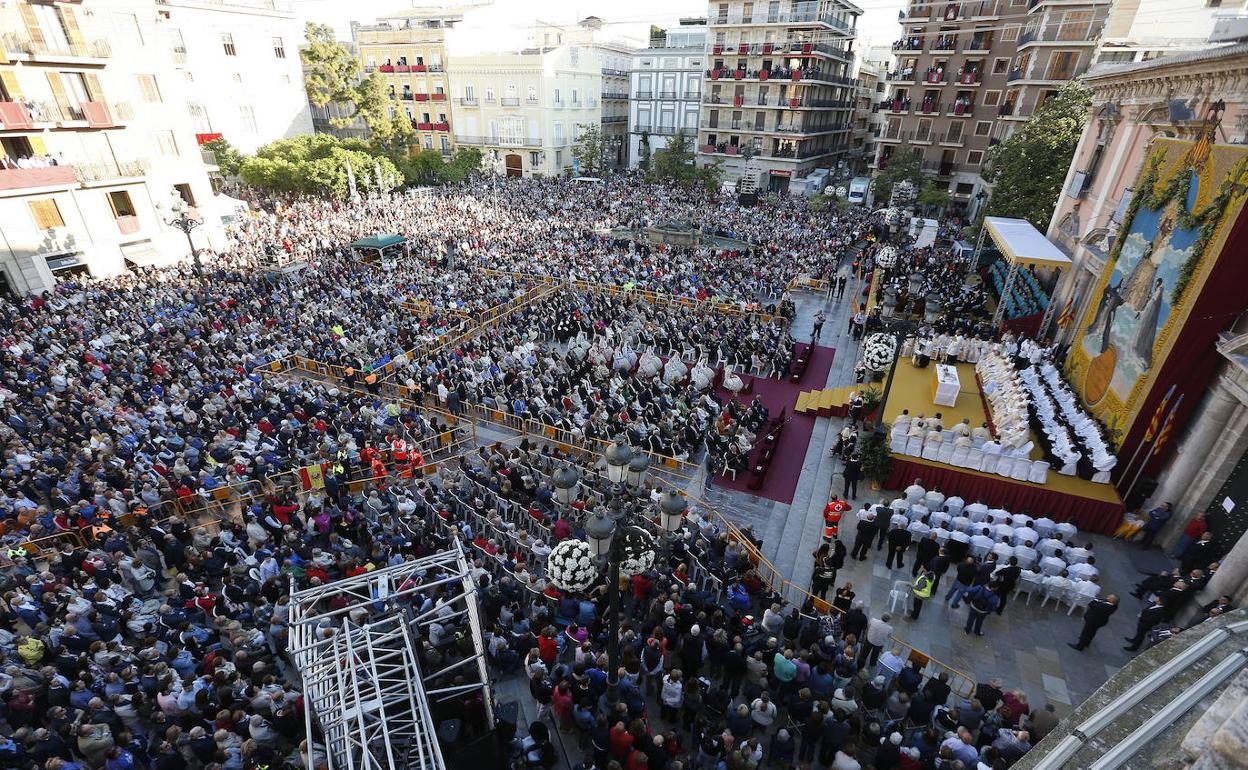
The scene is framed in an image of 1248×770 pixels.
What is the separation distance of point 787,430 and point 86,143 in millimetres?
33506

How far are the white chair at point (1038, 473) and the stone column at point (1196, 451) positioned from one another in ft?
7.25

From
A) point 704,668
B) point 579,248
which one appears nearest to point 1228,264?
point 704,668

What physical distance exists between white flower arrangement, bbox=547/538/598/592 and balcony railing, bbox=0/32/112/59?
32.8 m

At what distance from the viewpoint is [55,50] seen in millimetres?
24844

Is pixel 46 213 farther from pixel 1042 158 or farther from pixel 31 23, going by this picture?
pixel 1042 158

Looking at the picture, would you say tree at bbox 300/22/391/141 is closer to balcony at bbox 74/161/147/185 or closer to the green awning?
balcony at bbox 74/161/147/185

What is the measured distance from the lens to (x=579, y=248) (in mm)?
31906

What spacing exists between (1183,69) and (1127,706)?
17.3 metres

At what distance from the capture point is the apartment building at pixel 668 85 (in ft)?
188

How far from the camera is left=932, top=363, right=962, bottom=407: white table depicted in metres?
16.7

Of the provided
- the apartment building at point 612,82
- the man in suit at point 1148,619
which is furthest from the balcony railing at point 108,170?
the apartment building at point 612,82

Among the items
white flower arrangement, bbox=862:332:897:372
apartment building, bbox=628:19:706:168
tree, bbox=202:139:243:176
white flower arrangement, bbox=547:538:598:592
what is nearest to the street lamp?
tree, bbox=202:139:243:176

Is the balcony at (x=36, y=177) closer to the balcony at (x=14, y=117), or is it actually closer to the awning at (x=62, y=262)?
the balcony at (x=14, y=117)

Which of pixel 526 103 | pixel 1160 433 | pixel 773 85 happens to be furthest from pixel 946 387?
pixel 526 103
